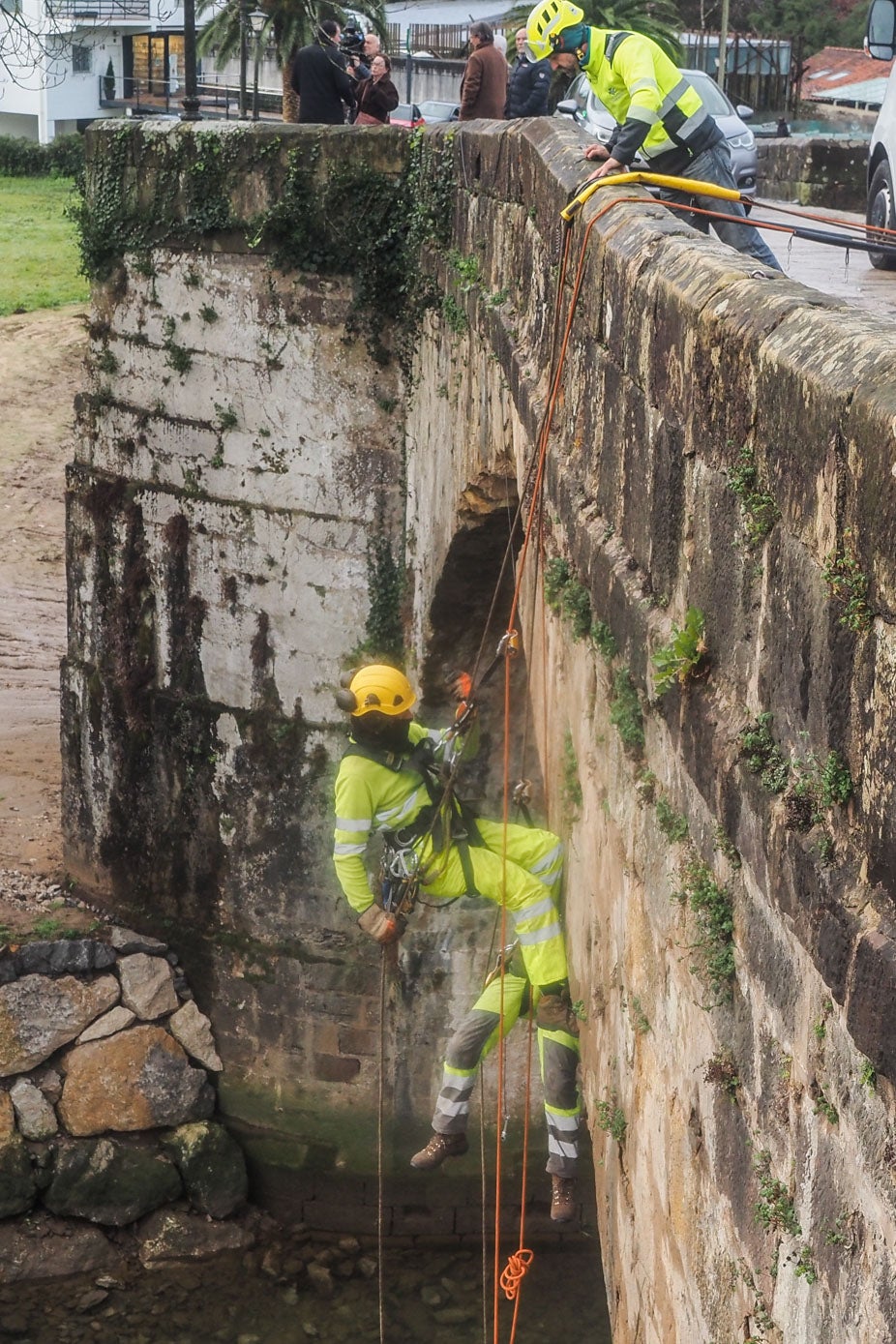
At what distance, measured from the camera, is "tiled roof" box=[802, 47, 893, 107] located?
32.9 metres

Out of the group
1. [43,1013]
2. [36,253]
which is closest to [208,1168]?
[43,1013]

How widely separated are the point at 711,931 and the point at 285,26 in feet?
52.8

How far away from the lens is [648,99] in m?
6.60

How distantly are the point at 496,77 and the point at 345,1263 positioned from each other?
7750 mm

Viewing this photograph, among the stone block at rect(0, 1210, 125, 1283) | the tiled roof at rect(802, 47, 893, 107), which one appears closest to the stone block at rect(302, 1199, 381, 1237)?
the stone block at rect(0, 1210, 125, 1283)

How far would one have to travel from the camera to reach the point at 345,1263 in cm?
1140

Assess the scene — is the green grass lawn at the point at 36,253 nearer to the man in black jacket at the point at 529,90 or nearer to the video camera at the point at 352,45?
the video camera at the point at 352,45

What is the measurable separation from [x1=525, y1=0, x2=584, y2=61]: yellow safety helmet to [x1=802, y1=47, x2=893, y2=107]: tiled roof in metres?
27.0

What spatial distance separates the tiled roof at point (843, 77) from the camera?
3288cm

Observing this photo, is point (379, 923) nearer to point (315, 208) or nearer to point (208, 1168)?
point (315, 208)

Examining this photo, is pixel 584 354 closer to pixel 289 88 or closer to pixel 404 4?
pixel 289 88

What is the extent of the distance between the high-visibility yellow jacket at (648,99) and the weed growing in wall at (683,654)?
3.17 metres

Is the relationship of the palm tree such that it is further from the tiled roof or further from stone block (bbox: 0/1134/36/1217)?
the tiled roof

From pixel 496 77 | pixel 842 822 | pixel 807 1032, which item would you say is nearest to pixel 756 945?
pixel 807 1032
